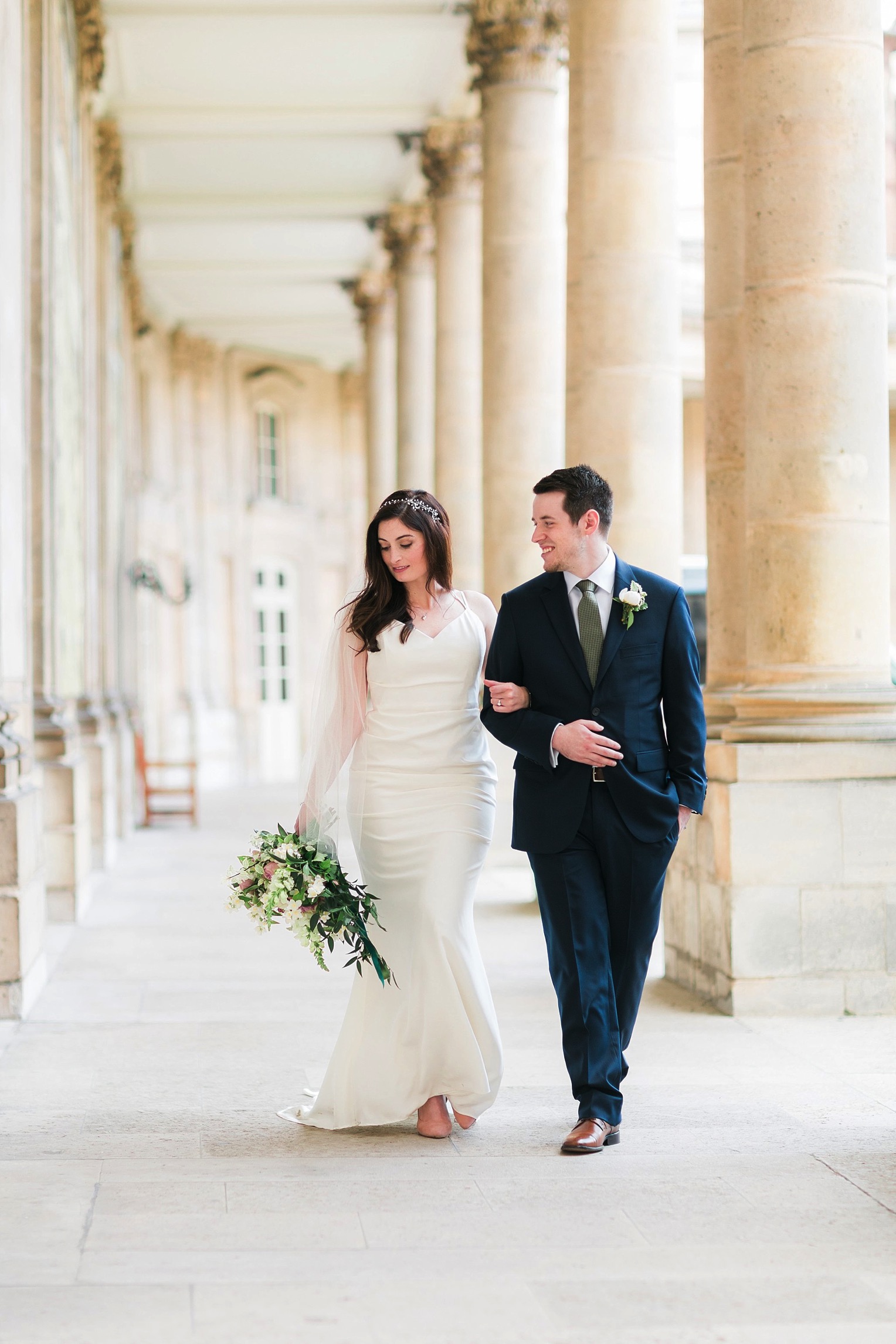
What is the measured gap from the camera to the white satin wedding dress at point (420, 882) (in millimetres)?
4766

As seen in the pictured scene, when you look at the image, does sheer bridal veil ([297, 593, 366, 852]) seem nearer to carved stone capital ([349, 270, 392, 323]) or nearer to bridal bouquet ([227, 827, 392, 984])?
bridal bouquet ([227, 827, 392, 984])

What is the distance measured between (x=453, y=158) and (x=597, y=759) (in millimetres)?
13815

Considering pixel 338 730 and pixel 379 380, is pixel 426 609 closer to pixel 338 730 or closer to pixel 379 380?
pixel 338 730

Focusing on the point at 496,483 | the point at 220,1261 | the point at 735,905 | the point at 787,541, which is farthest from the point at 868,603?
the point at 496,483

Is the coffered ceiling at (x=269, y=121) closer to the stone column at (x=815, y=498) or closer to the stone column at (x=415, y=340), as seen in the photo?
the stone column at (x=415, y=340)

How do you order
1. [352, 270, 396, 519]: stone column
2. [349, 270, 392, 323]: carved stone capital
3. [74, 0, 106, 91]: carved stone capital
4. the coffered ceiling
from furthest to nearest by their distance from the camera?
[349, 270, 392, 323]: carved stone capital < [352, 270, 396, 519]: stone column < the coffered ceiling < [74, 0, 106, 91]: carved stone capital

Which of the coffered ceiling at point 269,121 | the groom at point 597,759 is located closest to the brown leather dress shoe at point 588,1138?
the groom at point 597,759

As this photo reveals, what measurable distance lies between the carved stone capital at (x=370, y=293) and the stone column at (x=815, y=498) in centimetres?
1788

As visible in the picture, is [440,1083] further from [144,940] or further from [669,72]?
[669,72]

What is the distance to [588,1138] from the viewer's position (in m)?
4.47

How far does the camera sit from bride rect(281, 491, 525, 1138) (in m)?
4.77

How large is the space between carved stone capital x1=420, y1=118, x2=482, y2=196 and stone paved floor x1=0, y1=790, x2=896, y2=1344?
12023 mm

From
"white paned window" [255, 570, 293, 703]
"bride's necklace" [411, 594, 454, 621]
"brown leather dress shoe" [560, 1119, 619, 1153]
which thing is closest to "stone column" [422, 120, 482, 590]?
"bride's necklace" [411, 594, 454, 621]

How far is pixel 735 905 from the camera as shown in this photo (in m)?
6.37
